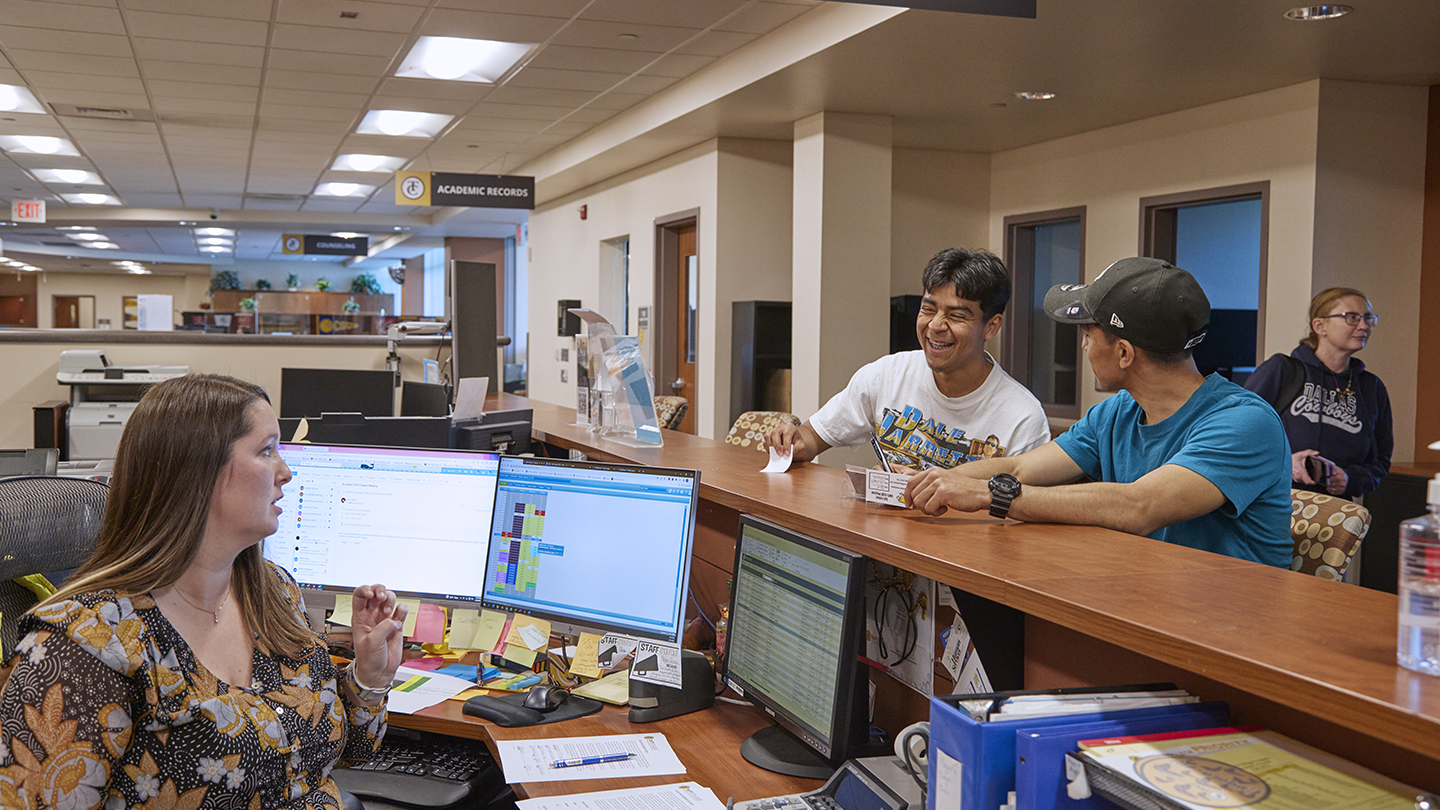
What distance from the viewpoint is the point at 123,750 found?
4.06 ft

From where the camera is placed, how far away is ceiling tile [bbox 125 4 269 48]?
5.30 m

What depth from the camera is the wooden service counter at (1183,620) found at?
903 millimetres

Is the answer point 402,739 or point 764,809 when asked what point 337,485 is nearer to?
point 402,739

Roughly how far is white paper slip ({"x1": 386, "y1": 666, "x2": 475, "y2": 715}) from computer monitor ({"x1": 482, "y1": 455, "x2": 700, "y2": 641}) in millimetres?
167

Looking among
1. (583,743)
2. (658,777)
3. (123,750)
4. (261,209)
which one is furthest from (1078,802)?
(261,209)

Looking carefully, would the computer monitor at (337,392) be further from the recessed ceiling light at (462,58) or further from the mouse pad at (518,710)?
the mouse pad at (518,710)

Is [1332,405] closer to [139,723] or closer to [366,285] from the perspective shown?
[139,723]

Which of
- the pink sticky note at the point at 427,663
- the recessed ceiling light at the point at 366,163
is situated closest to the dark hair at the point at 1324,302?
the pink sticky note at the point at 427,663

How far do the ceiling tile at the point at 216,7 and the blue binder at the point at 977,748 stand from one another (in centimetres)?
515

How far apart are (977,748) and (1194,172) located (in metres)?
5.92

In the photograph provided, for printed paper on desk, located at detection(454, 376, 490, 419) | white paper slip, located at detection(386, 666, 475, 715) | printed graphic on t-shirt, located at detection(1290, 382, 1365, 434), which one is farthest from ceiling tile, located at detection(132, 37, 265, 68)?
printed graphic on t-shirt, located at detection(1290, 382, 1365, 434)

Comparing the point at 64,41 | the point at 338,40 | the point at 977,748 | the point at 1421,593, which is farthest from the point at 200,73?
the point at 1421,593

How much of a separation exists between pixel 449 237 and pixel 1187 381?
14.8 m

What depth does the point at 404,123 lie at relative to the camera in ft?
26.9
